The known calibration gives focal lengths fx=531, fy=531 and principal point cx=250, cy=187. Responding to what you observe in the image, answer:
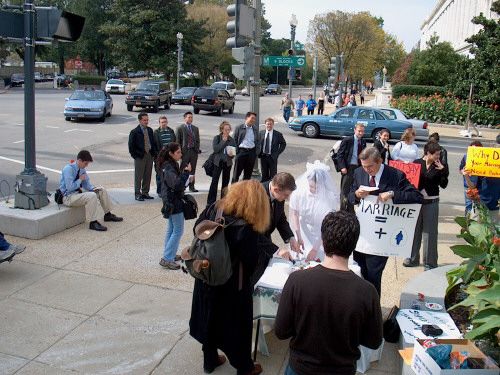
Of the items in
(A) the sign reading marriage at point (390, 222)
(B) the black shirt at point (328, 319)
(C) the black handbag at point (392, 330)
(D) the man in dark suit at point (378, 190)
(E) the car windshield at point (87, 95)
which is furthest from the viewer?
(E) the car windshield at point (87, 95)

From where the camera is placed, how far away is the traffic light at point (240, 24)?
1051cm

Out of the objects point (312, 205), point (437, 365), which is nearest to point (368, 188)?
point (312, 205)

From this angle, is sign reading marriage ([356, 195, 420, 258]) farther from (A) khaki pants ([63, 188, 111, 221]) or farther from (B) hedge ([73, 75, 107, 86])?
(B) hedge ([73, 75, 107, 86])

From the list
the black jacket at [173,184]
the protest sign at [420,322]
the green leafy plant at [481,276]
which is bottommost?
the protest sign at [420,322]

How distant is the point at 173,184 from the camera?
6.43 meters

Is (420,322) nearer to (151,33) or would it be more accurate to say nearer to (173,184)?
(173,184)

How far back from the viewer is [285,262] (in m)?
5.21

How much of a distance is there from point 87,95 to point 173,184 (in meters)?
21.8

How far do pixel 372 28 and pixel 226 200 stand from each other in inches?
2549

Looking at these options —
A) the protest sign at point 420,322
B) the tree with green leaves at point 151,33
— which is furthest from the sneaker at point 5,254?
the tree with green leaves at point 151,33

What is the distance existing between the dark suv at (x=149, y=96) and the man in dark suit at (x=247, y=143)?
21786 millimetres

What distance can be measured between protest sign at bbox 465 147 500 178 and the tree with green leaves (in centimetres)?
5296

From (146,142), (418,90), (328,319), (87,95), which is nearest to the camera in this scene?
(328,319)

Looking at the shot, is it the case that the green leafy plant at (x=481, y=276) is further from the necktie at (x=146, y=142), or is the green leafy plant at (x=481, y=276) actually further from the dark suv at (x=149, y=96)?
the dark suv at (x=149, y=96)
